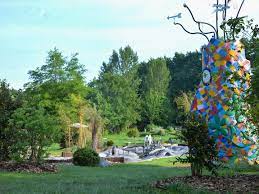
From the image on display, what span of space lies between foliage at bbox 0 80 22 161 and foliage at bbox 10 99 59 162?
1.79 feet

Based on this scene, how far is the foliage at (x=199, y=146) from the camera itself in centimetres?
1002

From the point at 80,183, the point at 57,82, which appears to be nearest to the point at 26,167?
the point at 80,183

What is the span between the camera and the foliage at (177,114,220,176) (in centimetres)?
1002

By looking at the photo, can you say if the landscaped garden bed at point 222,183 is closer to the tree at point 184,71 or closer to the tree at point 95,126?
the tree at point 95,126

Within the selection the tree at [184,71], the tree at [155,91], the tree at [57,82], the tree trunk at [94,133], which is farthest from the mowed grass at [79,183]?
the tree at [184,71]

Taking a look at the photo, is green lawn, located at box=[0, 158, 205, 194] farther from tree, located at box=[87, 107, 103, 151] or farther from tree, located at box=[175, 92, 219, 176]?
tree, located at box=[87, 107, 103, 151]

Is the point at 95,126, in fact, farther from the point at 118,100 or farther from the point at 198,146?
the point at 118,100

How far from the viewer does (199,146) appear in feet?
32.9

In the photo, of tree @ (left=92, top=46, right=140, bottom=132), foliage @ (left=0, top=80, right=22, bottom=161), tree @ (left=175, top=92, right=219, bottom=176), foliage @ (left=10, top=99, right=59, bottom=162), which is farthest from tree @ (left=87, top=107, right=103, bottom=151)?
tree @ (left=92, top=46, right=140, bottom=132)

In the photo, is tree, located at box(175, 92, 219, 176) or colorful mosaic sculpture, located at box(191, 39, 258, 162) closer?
tree, located at box(175, 92, 219, 176)

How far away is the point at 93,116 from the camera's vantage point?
26.4 meters

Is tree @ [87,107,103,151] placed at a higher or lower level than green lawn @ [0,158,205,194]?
higher

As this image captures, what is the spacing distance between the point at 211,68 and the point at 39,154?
6513mm

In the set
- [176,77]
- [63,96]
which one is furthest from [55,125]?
[176,77]
